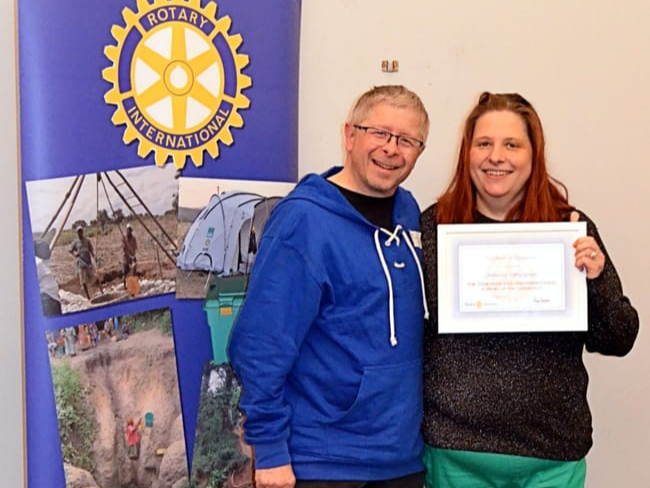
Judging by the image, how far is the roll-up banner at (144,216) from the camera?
1.42 m

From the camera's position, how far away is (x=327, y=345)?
1.33 m

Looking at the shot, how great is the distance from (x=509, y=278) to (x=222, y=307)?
0.64 metres

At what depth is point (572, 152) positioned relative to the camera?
1958 mm

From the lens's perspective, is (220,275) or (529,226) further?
(220,275)

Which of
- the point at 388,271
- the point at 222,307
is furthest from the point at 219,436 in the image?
the point at 388,271

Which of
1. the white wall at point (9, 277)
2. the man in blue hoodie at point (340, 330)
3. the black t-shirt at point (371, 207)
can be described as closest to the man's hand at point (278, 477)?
the man in blue hoodie at point (340, 330)

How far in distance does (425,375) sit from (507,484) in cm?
25

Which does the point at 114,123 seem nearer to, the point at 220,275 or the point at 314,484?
the point at 220,275

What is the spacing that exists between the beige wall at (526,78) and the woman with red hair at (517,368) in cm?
57

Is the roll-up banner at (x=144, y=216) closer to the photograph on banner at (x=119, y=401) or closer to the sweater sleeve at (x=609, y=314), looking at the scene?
the photograph on banner at (x=119, y=401)

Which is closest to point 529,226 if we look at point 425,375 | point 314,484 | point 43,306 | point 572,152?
point 425,375

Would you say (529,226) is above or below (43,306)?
above

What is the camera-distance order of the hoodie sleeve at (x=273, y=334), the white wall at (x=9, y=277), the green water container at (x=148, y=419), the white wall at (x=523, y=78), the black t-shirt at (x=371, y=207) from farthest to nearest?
the white wall at (x=523, y=78) < the white wall at (x=9, y=277) < the green water container at (x=148, y=419) < the black t-shirt at (x=371, y=207) < the hoodie sleeve at (x=273, y=334)

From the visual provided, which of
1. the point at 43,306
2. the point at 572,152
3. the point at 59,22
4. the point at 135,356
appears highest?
the point at 59,22
